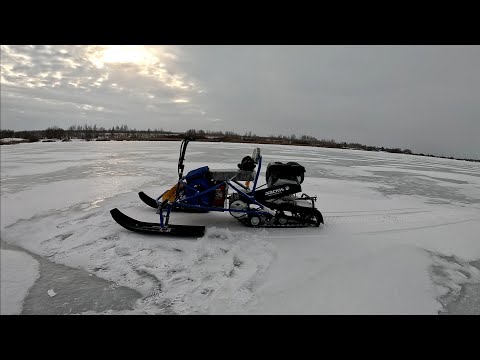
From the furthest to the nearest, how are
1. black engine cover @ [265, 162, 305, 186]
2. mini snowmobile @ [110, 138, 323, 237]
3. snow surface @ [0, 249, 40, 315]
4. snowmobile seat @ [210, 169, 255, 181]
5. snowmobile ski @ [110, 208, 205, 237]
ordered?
black engine cover @ [265, 162, 305, 186], snowmobile seat @ [210, 169, 255, 181], mini snowmobile @ [110, 138, 323, 237], snowmobile ski @ [110, 208, 205, 237], snow surface @ [0, 249, 40, 315]

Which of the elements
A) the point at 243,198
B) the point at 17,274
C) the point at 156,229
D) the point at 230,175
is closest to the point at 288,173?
the point at 243,198

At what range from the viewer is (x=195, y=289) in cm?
251

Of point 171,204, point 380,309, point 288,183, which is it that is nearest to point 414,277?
point 380,309

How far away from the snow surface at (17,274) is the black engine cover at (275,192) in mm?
3045

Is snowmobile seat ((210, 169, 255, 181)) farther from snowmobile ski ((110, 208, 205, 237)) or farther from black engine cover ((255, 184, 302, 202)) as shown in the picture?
snowmobile ski ((110, 208, 205, 237))

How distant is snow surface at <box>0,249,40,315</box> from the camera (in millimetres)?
1931

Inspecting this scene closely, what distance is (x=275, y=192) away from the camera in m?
4.47

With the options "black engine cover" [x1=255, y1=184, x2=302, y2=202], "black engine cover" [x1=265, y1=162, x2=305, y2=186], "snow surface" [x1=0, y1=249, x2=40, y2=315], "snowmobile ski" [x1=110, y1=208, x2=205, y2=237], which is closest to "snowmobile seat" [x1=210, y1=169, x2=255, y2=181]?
"black engine cover" [x1=255, y1=184, x2=302, y2=202]

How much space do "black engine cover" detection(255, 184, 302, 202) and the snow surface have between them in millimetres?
3045

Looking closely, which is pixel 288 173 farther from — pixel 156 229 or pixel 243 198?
pixel 156 229

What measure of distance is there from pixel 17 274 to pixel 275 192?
3.38 m

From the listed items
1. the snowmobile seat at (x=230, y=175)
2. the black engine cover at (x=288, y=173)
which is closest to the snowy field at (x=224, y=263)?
the snowmobile seat at (x=230, y=175)

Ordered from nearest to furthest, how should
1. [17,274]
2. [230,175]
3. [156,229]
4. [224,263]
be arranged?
[17,274], [224,263], [156,229], [230,175]
